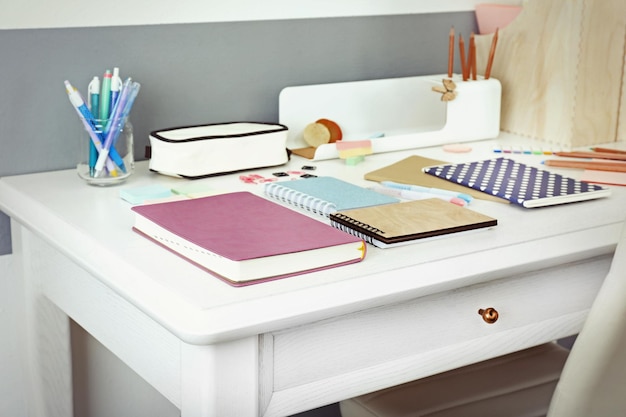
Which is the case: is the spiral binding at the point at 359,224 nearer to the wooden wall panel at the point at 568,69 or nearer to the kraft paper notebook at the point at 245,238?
the kraft paper notebook at the point at 245,238

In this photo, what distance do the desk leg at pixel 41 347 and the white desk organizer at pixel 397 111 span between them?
495mm

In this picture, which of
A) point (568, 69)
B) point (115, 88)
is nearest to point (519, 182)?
point (568, 69)

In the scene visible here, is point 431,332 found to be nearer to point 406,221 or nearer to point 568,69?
point 406,221

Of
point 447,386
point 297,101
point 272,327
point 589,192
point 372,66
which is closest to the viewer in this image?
point 272,327

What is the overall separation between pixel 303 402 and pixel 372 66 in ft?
2.95

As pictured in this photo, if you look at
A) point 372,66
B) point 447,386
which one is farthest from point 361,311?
point 372,66

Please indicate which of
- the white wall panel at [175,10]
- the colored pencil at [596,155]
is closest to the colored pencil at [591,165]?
the colored pencil at [596,155]

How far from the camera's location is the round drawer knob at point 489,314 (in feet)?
3.53

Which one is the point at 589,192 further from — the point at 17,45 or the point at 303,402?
the point at 17,45

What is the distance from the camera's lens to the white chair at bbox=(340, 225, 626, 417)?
836 millimetres

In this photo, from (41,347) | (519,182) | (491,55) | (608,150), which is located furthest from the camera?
(491,55)

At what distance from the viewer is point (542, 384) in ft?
4.51

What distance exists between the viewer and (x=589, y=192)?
48.8 inches

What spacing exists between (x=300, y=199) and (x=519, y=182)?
1.13ft
